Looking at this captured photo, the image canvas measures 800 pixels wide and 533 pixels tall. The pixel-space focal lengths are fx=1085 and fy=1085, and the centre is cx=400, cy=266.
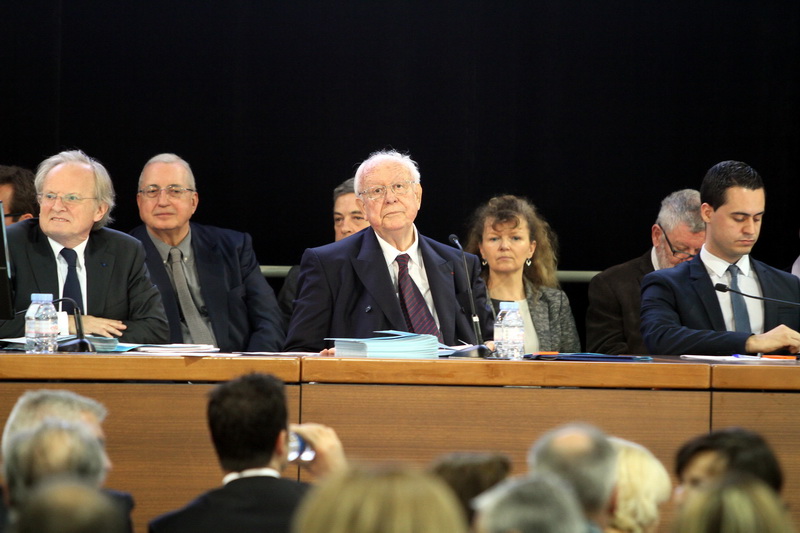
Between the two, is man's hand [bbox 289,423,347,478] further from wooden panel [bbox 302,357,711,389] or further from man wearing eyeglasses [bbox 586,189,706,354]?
man wearing eyeglasses [bbox 586,189,706,354]

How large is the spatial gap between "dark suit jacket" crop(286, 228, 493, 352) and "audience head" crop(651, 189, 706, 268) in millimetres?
1378

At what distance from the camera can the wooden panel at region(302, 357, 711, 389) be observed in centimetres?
294

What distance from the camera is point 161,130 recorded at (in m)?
5.62

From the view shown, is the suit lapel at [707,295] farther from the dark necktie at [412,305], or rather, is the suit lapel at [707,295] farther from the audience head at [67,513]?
the audience head at [67,513]

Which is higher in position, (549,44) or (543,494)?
(549,44)

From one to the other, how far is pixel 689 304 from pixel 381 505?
3099mm

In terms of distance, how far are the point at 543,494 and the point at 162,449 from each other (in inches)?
70.9

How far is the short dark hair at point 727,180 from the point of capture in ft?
13.8

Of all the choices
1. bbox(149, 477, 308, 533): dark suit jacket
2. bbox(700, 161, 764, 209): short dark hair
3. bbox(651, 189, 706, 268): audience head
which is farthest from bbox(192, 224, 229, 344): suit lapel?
bbox(149, 477, 308, 533): dark suit jacket

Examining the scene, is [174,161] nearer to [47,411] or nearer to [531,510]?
[47,411]

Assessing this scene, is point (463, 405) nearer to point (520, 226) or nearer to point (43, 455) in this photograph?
point (43, 455)

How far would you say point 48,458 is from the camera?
5.16ft

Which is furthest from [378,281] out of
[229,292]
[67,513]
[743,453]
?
[67,513]

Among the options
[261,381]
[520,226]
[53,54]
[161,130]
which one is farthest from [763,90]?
[261,381]
